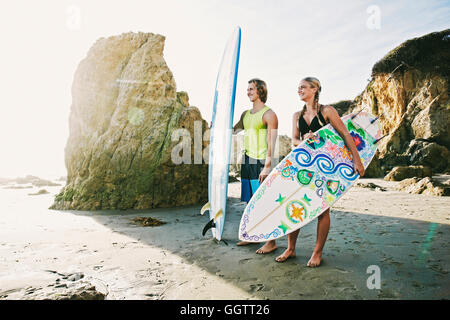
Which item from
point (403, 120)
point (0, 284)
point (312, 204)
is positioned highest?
point (403, 120)

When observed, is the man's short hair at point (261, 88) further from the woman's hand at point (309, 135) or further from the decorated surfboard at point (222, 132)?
the woman's hand at point (309, 135)

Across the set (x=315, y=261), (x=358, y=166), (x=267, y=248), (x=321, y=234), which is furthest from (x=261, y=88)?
(x=315, y=261)

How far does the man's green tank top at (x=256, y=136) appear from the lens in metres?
2.77

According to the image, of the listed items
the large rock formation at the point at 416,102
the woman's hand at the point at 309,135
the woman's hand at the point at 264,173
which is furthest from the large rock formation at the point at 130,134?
the large rock formation at the point at 416,102

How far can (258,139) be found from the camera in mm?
2805

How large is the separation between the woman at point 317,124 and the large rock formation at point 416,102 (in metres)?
12.0

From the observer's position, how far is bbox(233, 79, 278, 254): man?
8.82 ft

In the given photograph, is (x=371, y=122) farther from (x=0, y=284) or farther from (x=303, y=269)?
(x=0, y=284)

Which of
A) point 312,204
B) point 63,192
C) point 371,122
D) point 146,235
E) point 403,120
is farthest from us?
point 403,120

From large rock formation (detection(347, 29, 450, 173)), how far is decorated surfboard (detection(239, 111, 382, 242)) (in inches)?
469

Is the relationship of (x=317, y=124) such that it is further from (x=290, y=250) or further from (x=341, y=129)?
(x=290, y=250)

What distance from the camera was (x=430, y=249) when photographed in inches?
94.3

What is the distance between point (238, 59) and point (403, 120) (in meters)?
15.6

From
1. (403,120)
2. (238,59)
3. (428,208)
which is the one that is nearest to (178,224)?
(238,59)
